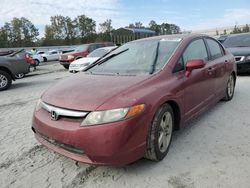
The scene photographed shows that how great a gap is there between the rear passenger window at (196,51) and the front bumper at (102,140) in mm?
1651

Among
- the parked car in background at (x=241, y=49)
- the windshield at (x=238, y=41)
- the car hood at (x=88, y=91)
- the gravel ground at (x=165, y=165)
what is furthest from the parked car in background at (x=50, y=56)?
the car hood at (x=88, y=91)

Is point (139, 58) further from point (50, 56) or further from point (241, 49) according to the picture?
point (50, 56)

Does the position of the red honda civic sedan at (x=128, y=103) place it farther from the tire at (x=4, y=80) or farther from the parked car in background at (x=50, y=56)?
the parked car in background at (x=50, y=56)

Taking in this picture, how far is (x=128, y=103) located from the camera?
10.2ft

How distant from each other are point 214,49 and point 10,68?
753 cm

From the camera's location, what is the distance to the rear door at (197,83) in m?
4.16

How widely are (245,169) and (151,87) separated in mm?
1411

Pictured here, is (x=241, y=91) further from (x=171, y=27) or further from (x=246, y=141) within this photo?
(x=171, y=27)

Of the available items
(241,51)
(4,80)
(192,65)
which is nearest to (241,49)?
(241,51)

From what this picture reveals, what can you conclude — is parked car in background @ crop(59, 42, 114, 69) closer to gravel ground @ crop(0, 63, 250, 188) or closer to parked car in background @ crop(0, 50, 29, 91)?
parked car in background @ crop(0, 50, 29, 91)

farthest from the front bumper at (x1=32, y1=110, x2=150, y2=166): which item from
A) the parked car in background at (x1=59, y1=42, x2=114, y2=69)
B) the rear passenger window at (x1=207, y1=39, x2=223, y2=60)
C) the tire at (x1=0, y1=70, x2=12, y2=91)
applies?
the parked car in background at (x1=59, y1=42, x2=114, y2=69)

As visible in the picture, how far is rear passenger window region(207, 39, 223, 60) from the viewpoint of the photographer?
541 cm

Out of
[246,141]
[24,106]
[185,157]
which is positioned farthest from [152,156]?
[24,106]

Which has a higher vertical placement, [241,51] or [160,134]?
[241,51]
